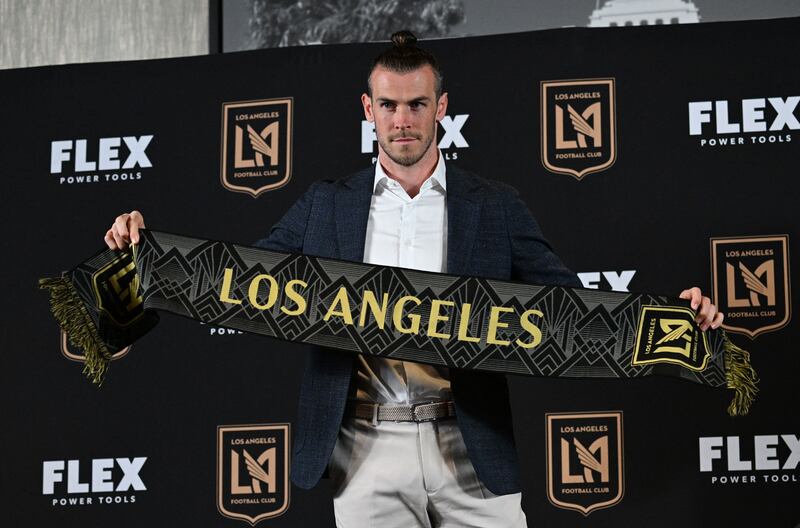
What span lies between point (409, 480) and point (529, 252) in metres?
0.54

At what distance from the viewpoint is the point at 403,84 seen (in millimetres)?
2291

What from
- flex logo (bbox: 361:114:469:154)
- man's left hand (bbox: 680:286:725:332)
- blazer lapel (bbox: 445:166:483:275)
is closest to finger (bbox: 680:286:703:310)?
man's left hand (bbox: 680:286:725:332)

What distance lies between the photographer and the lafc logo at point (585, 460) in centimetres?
339

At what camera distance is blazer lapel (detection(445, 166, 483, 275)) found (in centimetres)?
230

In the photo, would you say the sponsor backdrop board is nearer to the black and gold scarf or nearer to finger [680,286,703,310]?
the black and gold scarf

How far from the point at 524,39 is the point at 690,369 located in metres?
1.63

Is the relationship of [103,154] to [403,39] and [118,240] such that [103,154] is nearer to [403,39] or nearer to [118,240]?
[118,240]

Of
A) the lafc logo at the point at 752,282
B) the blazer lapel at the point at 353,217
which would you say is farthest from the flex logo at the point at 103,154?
the lafc logo at the point at 752,282

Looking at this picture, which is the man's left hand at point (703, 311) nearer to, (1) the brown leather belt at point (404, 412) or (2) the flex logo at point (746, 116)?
(1) the brown leather belt at point (404, 412)

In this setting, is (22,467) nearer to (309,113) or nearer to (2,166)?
(2,166)

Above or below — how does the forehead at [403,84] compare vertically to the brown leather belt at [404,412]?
above

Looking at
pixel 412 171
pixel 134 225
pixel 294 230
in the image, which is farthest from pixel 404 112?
pixel 134 225

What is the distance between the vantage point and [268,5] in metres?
4.25

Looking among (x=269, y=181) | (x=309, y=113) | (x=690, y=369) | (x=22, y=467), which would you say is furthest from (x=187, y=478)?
(x=690, y=369)
